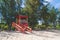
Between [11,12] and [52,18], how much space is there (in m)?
9.75

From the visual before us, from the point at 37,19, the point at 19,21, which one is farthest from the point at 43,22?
the point at 19,21

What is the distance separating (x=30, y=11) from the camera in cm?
2369

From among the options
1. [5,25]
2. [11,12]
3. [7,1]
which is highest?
[7,1]

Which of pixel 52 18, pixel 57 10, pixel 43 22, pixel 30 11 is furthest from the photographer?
pixel 57 10

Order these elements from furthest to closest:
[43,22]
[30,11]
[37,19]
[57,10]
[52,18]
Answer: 1. [57,10]
2. [52,18]
3. [43,22]
4. [37,19]
5. [30,11]

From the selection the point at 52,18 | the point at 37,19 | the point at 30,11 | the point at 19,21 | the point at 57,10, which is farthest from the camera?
the point at 57,10

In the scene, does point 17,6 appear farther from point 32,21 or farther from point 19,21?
point 19,21

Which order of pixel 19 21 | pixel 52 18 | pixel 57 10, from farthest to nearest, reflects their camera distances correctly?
pixel 57 10
pixel 52 18
pixel 19 21

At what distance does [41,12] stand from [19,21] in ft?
18.1

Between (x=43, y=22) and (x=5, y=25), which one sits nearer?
A: (x=5, y=25)

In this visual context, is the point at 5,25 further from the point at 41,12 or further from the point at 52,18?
the point at 52,18

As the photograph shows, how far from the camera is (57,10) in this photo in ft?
108

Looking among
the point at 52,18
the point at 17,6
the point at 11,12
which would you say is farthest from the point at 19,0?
the point at 52,18

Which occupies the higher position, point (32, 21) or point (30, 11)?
point (30, 11)
